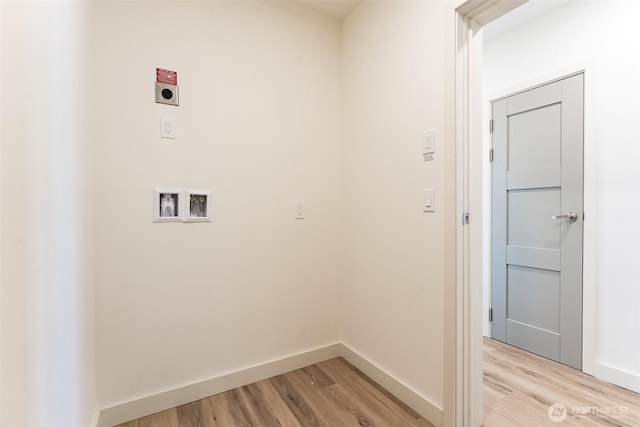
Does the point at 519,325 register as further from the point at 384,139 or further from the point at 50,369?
the point at 50,369

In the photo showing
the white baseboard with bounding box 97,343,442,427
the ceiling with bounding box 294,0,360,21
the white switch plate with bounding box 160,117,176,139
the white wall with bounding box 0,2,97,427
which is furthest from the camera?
the ceiling with bounding box 294,0,360,21

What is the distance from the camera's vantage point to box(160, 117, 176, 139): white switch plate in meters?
1.67

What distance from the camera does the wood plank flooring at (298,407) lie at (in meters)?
1.58

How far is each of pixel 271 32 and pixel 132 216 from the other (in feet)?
4.80

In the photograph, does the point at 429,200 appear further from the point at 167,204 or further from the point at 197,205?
the point at 167,204

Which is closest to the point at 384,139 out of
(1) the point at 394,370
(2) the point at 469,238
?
(2) the point at 469,238

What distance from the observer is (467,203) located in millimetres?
1475

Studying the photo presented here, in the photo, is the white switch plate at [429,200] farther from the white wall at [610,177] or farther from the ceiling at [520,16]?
the ceiling at [520,16]

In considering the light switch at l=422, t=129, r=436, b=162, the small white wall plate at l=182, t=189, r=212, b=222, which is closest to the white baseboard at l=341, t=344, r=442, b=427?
the light switch at l=422, t=129, r=436, b=162

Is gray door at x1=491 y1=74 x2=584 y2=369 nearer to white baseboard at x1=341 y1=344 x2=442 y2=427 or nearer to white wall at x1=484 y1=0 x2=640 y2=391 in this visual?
white wall at x1=484 y1=0 x2=640 y2=391

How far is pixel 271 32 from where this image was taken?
202cm

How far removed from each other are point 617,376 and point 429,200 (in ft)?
5.81

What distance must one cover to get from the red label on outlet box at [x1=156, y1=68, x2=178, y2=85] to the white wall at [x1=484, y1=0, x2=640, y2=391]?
269cm

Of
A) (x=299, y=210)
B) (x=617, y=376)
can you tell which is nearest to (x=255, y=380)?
(x=299, y=210)
